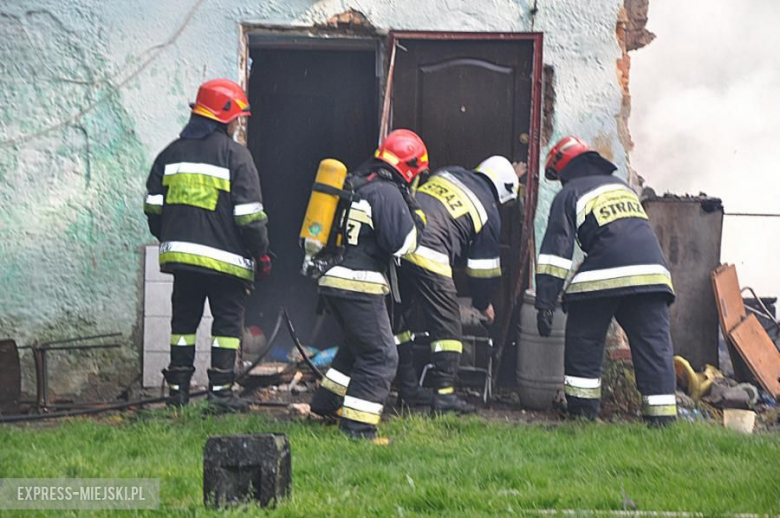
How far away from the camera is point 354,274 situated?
6.07 m

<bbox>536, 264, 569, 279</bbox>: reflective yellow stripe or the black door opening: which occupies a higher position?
the black door opening

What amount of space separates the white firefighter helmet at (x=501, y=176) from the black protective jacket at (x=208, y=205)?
1.76 metres

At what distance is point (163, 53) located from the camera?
25.3ft

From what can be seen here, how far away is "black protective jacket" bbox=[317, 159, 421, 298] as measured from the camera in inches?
239

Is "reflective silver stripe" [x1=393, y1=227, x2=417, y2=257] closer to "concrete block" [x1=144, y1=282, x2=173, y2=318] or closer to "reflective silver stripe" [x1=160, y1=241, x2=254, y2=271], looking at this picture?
"reflective silver stripe" [x1=160, y1=241, x2=254, y2=271]

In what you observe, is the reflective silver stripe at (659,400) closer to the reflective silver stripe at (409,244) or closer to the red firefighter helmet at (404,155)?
the reflective silver stripe at (409,244)

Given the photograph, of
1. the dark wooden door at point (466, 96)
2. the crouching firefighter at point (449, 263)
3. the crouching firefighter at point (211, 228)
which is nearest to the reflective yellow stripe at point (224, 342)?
the crouching firefighter at point (211, 228)

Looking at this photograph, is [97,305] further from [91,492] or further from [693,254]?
[693,254]

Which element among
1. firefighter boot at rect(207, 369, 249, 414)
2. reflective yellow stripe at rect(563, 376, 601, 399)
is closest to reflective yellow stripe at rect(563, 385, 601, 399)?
reflective yellow stripe at rect(563, 376, 601, 399)

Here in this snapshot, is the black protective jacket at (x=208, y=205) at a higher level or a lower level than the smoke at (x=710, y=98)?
lower

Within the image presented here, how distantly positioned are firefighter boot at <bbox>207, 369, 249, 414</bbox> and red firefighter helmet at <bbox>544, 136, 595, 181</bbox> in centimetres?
263

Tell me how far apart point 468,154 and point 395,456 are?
10.9 ft

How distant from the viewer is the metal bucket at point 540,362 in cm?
723

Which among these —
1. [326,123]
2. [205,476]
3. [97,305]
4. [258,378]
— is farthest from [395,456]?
[326,123]
